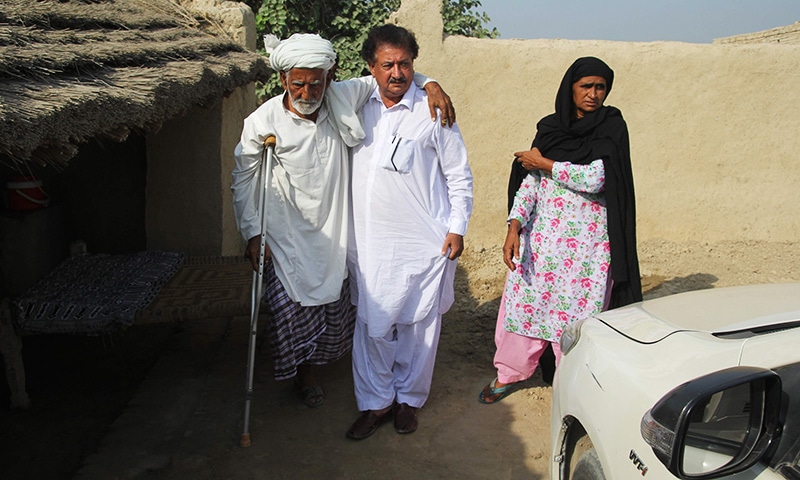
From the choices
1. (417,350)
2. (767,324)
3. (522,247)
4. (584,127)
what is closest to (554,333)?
(522,247)

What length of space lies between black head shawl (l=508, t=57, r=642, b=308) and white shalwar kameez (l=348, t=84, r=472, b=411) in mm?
573

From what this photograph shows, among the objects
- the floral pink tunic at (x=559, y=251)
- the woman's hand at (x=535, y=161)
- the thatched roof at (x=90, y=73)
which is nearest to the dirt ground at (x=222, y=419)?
the floral pink tunic at (x=559, y=251)

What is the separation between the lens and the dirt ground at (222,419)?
134 inches

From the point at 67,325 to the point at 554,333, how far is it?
2.73m

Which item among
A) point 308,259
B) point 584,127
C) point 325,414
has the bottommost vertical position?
point 325,414

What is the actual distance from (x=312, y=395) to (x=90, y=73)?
2090 millimetres

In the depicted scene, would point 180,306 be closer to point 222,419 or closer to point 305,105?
point 222,419

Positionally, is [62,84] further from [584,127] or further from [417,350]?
[584,127]

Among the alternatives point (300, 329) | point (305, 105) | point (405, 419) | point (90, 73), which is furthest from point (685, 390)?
point (90, 73)

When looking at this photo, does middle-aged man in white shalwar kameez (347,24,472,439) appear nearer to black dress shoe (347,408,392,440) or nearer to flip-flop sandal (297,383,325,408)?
black dress shoe (347,408,392,440)

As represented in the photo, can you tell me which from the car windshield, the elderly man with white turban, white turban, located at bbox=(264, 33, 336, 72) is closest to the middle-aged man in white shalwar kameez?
the elderly man with white turban

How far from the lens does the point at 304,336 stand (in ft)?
12.5

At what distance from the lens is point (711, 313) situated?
89.8 inches

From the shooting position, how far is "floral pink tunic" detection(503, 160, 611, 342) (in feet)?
11.9
